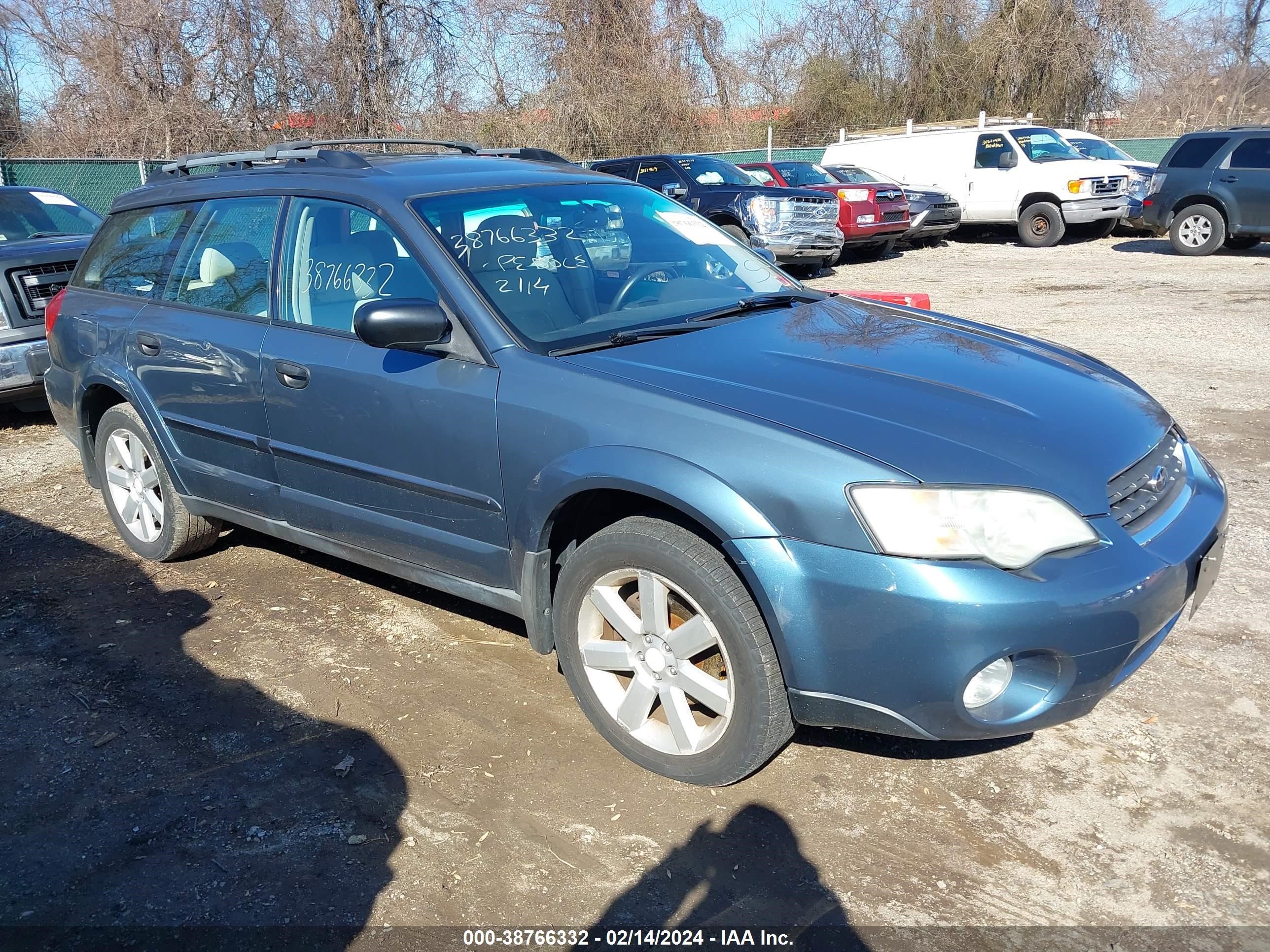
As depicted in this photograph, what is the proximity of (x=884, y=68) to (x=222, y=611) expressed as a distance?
111 feet

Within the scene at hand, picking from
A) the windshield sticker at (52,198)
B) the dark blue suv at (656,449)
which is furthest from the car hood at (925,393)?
the windshield sticker at (52,198)

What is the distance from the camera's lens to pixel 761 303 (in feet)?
12.8

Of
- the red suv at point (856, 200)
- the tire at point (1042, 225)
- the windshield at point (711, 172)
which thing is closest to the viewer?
the windshield at point (711, 172)

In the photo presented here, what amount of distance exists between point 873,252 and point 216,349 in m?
15.7

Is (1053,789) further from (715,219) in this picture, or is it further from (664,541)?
(715,219)

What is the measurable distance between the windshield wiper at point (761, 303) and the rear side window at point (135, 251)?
2393mm

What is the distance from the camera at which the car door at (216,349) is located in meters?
4.10

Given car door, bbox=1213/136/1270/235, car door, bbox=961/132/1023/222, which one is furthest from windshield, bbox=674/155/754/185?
car door, bbox=1213/136/1270/235

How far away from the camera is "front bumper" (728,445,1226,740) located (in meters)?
2.54

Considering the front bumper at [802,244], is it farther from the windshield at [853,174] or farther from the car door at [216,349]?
the car door at [216,349]

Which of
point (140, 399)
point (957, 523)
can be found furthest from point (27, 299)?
point (957, 523)

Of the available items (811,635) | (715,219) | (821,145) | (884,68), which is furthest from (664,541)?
(884,68)

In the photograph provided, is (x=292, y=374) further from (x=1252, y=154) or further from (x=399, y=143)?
(x=1252, y=154)

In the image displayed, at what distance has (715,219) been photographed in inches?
583
